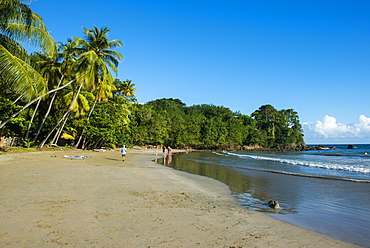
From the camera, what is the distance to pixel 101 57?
27016 mm

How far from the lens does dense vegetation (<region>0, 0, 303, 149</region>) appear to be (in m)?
14.5

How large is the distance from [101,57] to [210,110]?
→ 68.4m

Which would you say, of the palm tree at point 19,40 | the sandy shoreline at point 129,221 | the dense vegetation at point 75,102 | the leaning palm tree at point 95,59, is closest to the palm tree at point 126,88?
the dense vegetation at point 75,102

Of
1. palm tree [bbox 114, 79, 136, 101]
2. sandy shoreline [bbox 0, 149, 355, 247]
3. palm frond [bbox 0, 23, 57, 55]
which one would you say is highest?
palm tree [bbox 114, 79, 136, 101]

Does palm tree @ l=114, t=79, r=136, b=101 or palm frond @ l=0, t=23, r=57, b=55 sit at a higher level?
palm tree @ l=114, t=79, r=136, b=101

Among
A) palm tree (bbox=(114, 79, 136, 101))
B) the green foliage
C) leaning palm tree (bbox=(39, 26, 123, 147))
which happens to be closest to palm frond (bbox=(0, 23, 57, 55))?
leaning palm tree (bbox=(39, 26, 123, 147))

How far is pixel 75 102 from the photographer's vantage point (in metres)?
27.5

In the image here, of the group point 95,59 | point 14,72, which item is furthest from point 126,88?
point 14,72

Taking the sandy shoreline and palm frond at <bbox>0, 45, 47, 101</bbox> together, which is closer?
the sandy shoreline

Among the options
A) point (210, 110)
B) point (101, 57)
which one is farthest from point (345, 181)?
point (210, 110)

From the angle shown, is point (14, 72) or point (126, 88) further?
point (126, 88)

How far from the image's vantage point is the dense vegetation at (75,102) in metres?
14.5

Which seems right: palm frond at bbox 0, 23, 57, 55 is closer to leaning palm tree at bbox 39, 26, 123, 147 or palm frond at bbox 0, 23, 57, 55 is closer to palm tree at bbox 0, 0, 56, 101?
palm tree at bbox 0, 0, 56, 101

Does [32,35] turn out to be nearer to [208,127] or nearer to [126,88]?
[126,88]
